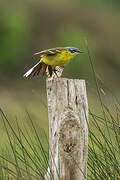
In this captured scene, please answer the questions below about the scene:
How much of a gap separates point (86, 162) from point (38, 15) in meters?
18.3

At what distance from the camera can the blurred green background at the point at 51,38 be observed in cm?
1936

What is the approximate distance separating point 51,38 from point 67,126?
1754 cm

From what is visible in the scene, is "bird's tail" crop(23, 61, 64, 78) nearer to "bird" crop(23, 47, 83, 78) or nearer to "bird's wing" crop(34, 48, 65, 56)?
"bird" crop(23, 47, 83, 78)

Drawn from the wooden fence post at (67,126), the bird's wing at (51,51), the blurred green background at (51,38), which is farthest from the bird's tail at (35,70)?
the blurred green background at (51,38)

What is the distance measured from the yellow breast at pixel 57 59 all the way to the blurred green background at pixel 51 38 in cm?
1260

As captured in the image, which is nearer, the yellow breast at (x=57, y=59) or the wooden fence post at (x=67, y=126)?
the wooden fence post at (x=67, y=126)

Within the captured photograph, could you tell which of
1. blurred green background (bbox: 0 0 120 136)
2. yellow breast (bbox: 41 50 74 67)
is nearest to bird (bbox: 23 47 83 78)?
yellow breast (bbox: 41 50 74 67)

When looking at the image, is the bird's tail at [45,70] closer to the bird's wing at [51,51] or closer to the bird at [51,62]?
the bird at [51,62]

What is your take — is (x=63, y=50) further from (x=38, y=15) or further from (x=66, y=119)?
(x=38, y=15)

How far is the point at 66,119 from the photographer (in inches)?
166

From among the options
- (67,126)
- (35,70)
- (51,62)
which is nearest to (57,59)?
(51,62)

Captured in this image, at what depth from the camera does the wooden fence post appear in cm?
421

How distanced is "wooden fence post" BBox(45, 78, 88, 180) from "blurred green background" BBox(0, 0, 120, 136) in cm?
1369

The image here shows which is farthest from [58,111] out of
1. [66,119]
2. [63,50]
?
[63,50]
